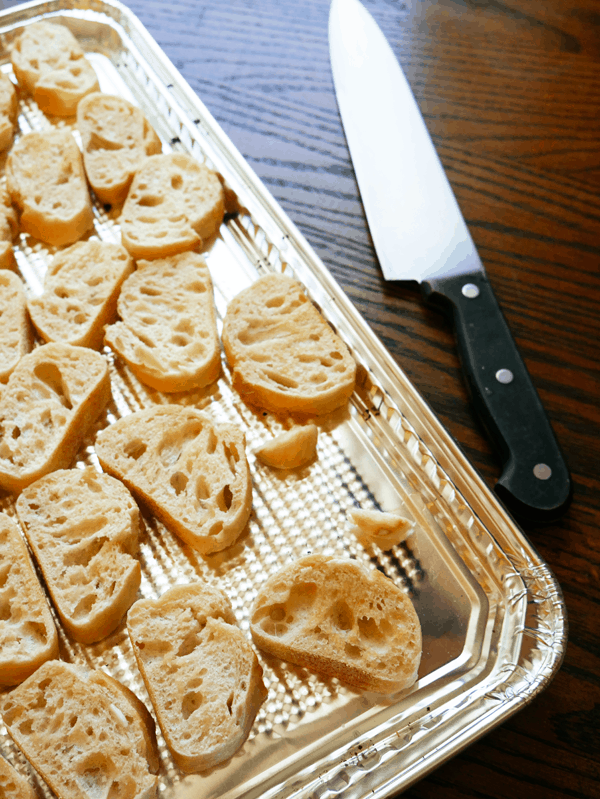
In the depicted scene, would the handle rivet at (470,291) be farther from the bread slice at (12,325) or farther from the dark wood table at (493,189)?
the bread slice at (12,325)

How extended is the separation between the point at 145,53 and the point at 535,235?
152 centimetres

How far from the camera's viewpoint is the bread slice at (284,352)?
174cm

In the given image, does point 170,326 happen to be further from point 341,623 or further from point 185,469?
point 341,623

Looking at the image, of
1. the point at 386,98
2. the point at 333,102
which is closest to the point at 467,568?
the point at 386,98

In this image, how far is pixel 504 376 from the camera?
5.80ft

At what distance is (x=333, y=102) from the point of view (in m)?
2.52

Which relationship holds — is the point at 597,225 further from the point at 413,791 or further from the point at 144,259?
the point at 413,791

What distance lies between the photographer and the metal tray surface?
1.37m

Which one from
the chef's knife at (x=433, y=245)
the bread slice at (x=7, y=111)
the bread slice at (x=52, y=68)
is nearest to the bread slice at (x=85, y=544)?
the chef's knife at (x=433, y=245)

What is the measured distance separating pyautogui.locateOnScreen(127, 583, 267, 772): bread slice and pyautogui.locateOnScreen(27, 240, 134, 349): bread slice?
2.54 feet

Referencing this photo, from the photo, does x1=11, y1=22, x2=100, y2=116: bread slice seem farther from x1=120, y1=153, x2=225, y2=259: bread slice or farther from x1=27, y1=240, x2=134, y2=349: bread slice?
x1=27, y1=240, x2=134, y2=349: bread slice

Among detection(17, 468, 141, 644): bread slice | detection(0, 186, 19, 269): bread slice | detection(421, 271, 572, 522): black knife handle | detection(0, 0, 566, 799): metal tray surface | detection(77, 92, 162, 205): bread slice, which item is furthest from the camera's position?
detection(77, 92, 162, 205): bread slice

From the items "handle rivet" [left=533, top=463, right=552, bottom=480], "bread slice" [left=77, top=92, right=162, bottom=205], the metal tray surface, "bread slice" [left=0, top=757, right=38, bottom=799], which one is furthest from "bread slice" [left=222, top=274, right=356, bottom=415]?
"bread slice" [left=0, top=757, right=38, bottom=799]

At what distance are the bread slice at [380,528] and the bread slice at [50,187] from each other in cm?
121
